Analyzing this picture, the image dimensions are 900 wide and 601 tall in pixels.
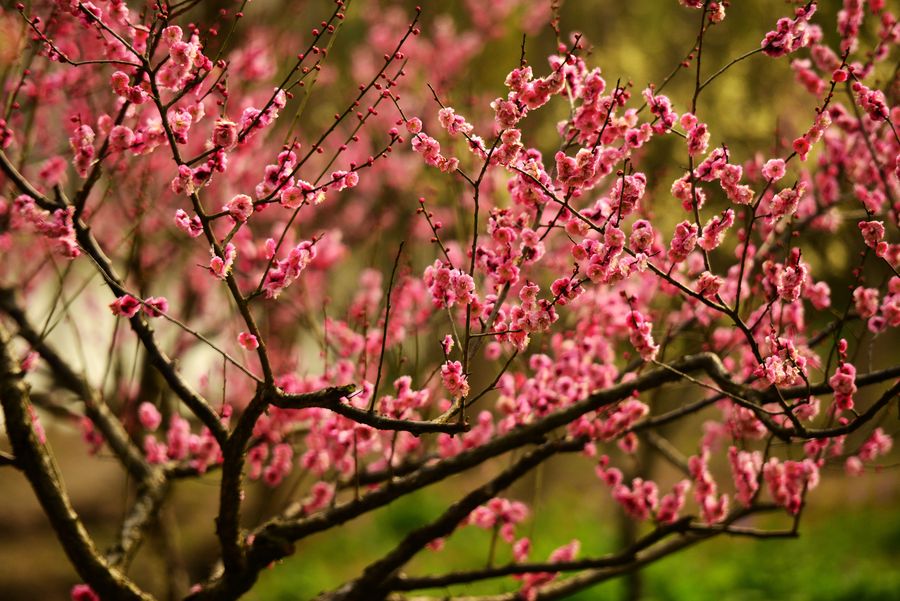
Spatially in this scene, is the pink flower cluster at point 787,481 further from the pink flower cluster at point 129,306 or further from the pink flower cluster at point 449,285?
the pink flower cluster at point 129,306

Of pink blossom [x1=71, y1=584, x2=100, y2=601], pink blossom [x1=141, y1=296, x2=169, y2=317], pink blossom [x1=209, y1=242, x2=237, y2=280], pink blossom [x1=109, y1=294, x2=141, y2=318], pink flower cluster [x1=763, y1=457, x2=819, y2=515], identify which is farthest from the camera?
pink flower cluster [x1=763, y1=457, x2=819, y2=515]

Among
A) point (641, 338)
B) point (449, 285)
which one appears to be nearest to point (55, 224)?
point (449, 285)

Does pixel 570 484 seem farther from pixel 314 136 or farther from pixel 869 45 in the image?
pixel 869 45

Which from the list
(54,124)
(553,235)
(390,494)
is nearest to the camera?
(390,494)

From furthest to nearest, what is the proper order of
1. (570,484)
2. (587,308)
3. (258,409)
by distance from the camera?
(570,484) < (587,308) < (258,409)

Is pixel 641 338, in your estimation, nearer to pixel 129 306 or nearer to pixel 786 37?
pixel 786 37

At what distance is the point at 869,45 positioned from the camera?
5191mm

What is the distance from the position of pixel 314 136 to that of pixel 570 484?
717cm

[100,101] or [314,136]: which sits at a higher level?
[314,136]

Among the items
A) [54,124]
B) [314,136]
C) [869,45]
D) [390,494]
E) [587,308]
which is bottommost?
[390,494]

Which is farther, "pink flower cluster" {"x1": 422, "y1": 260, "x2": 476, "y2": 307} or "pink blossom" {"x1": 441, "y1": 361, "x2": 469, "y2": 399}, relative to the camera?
"pink flower cluster" {"x1": 422, "y1": 260, "x2": 476, "y2": 307}

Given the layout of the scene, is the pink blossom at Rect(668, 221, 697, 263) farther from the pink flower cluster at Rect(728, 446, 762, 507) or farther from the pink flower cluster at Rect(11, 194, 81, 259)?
the pink flower cluster at Rect(11, 194, 81, 259)

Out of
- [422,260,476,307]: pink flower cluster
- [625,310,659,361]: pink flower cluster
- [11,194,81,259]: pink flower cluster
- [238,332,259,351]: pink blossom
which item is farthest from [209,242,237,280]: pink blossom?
[625,310,659,361]: pink flower cluster

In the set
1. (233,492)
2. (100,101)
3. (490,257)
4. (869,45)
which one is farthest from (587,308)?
(100,101)
